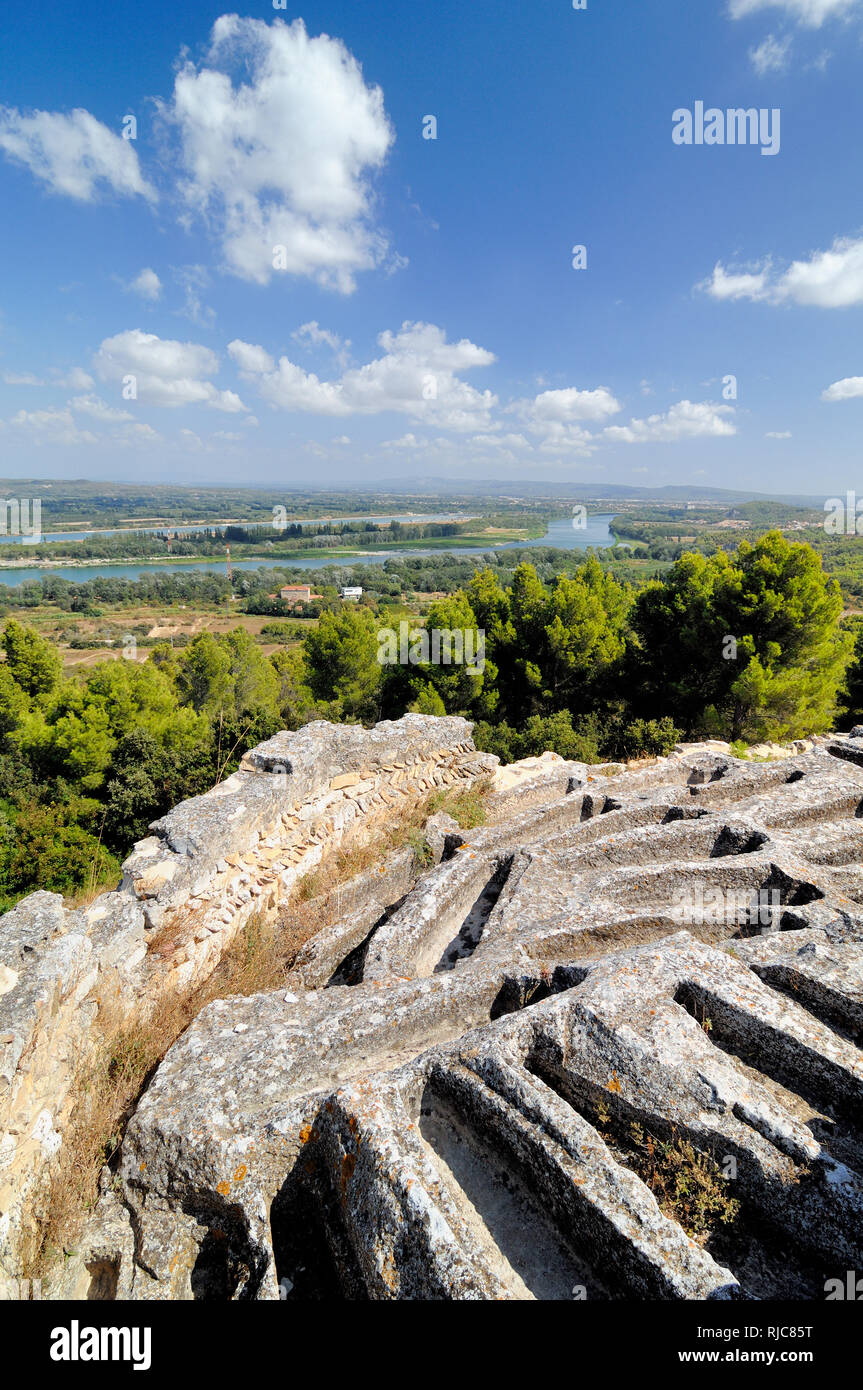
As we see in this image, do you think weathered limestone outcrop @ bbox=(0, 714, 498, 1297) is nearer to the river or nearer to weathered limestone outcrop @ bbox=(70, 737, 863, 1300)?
weathered limestone outcrop @ bbox=(70, 737, 863, 1300)

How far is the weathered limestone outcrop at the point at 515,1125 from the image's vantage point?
2408 mm

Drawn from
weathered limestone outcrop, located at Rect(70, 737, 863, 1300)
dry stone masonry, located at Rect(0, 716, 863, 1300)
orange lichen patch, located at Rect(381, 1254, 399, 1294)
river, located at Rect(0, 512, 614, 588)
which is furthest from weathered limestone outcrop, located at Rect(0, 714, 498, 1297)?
river, located at Rect(0, 512, 614, 588)

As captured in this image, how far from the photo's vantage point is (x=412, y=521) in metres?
164

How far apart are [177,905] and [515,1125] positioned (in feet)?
10.9

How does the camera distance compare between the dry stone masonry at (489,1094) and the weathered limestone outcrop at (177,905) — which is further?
the weathered limestone outcrop at (177,905)

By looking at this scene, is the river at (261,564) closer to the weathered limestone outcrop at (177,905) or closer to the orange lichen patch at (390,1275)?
the weathered limestone outcrop at (177,905)

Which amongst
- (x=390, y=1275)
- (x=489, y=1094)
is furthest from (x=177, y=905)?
(x=390, y=1275)

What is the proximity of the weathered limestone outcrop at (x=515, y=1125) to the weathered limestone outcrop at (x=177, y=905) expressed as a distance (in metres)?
0.59

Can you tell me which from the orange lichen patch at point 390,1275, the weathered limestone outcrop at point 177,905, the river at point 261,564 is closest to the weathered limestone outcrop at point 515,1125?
the orange lichen patch at point 390,1275

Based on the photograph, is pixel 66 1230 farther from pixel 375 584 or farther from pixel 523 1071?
pixel 375 584

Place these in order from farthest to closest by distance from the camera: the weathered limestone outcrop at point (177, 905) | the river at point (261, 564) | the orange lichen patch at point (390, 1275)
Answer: the river at point (261, 564)
the weathered limestone outcrop at point (177, 905)
the orange lichen patch at point (390, 1275)

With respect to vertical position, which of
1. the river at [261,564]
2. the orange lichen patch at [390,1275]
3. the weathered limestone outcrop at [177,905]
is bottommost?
the orange lichen patch at [390,1275]

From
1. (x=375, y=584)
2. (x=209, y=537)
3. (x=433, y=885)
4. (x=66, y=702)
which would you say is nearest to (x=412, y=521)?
(x=209, y=537)
